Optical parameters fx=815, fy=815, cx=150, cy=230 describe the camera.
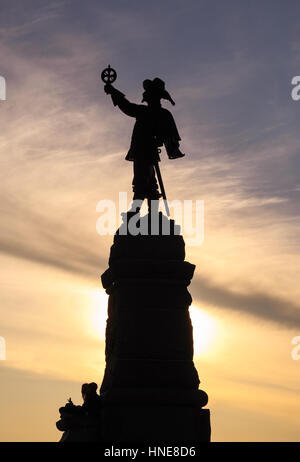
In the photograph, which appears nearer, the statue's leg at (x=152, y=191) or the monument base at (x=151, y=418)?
the monument base at (x=151, y=418)

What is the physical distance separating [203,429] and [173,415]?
2.82 ft

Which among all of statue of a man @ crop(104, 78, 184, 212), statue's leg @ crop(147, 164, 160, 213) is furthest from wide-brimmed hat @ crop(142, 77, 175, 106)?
statue's leg @ crop(147, 164, 160, 213)

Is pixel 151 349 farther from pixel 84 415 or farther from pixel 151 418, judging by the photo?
Answer: pixel 84 415

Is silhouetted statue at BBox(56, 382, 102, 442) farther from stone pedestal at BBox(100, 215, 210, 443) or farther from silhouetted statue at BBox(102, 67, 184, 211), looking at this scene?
silhouetted statue at BBox(102, 67, 184, 211)

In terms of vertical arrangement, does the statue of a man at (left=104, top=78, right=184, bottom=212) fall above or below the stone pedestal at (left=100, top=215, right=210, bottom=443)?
above

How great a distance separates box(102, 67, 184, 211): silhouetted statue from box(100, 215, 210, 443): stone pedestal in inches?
65.1

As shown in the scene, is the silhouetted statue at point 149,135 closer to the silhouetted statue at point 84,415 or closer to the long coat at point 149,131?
the long coat at point 149,131

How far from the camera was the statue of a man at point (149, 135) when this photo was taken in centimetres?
2005

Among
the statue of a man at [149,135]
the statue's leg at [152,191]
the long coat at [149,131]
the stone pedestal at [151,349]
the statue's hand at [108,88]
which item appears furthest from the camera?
the long coat at [149,131]

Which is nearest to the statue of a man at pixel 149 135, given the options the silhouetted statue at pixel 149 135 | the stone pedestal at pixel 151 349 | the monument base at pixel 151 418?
the silhouetted statue at pixel 149 135

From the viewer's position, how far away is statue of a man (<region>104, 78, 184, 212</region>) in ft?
65.8

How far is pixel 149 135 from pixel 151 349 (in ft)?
18.0
